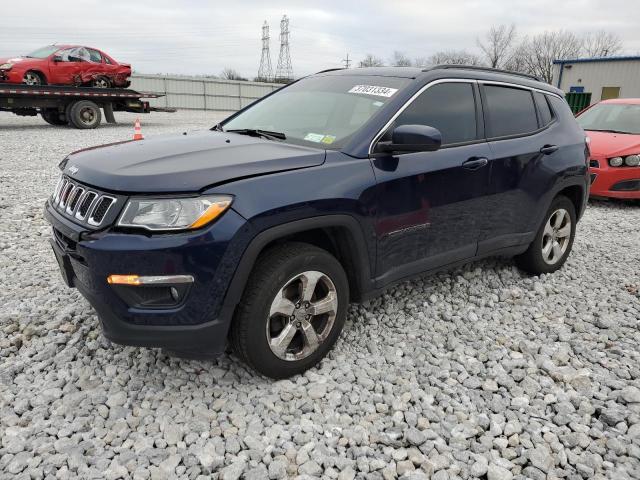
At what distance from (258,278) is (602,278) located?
349 centimetres

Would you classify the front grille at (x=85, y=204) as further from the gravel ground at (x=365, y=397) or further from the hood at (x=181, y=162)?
the gravel ground at (x=365, y=397)

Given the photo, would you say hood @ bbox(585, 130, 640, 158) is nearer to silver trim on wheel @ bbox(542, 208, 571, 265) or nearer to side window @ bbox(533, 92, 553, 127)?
silver trim on wheel @ bbox(542, 208, 571, 265)

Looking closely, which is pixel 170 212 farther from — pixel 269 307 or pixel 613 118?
pixel 613 118

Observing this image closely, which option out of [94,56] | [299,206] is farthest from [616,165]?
[94,56]

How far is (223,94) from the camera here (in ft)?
109

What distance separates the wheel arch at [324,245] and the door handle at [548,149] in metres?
2.03

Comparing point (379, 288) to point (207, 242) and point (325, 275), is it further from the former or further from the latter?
point (207, 242)

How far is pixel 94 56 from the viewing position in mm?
16688

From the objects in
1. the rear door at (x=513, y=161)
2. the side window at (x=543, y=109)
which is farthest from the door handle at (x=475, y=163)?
the side window at (x=543, y=109)

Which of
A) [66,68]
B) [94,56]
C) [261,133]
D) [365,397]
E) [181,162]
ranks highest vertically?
[94,56]

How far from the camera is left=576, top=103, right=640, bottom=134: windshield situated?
8281 millimetres

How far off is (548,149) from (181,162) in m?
2.99

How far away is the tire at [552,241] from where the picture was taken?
440 cm

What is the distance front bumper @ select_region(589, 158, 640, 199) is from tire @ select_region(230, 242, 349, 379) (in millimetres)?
6026
